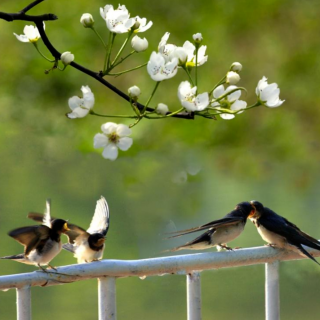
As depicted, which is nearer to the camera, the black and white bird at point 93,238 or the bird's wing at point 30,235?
the bird's wing at point 30,235

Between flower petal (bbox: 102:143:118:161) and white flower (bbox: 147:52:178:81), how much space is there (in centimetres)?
8

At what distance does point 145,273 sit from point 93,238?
0.64ft

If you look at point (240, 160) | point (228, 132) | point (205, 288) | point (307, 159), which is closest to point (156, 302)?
point (205, 288)

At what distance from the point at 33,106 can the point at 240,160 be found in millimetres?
1693

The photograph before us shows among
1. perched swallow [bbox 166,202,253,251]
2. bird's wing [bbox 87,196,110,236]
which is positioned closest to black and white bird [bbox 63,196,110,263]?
bird's wing [bbox 87,196,110,236]

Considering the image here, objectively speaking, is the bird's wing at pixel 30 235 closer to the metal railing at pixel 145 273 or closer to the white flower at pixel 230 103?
the metal railing at pixel 145 273

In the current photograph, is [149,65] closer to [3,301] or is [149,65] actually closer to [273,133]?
[3,301]

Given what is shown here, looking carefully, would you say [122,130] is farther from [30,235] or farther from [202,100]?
[30,235]

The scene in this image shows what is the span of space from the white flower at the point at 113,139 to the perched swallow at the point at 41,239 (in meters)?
0.22

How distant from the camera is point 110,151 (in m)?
0.66

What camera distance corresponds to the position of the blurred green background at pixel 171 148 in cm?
421

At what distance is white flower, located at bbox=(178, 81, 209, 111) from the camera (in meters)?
0.62

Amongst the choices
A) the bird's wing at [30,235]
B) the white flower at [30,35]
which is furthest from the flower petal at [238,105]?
the bird's wing at [30,235]

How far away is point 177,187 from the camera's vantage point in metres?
4.95
